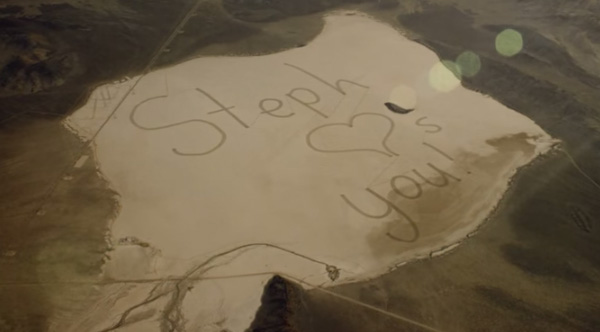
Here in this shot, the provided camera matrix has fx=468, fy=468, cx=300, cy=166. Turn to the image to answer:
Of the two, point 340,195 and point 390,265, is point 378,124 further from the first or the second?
point 390,265

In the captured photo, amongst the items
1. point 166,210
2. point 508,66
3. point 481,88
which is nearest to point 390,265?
point 166,210

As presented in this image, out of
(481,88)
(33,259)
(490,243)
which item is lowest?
(33,259)

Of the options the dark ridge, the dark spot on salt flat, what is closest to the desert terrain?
the dark ridge

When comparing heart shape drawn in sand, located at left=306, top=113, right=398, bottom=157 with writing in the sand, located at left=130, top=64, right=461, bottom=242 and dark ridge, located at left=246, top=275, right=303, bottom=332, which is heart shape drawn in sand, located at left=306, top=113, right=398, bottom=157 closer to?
writing in the sand, located at left=130, top=64, right=461, bottom=242

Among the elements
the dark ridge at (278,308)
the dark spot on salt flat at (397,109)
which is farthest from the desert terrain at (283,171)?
the dark spot on salt flat at (397,109)

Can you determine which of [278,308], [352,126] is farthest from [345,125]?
[278,308]

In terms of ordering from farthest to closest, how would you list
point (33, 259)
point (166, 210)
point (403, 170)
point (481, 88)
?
point (481, 88) → point (403, 170) → point (166, 210) → point (33, 259)

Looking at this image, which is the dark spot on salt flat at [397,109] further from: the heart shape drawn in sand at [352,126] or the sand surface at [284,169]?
the heart shape drawn in sand at [352,126]

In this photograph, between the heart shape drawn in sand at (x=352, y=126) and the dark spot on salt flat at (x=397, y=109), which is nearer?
the heart shape drawn in sand at (x=352, y=126)

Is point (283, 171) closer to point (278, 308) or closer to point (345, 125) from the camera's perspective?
point (345, 125)
